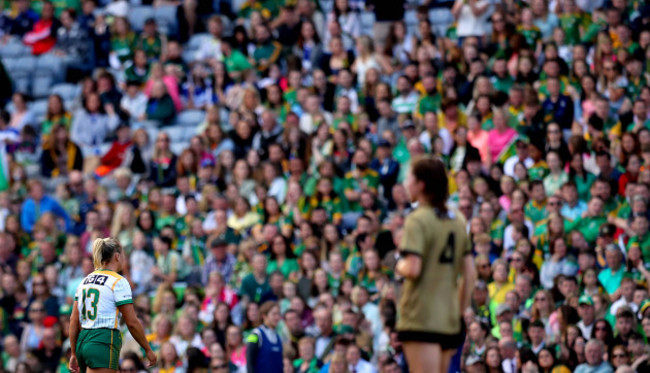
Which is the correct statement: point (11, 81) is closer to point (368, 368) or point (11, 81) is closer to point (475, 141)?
point (475, 141)

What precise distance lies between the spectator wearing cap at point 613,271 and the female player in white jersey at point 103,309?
21.1 feet

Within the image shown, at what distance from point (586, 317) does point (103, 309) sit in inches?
235

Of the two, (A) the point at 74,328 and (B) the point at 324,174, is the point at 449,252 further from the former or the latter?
(B) the point at 324,174

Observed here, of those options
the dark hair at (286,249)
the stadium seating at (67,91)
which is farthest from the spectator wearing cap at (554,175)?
the stadium seating at (67,91)

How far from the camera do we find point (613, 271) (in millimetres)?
14008

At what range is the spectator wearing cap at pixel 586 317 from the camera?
43.8 feet

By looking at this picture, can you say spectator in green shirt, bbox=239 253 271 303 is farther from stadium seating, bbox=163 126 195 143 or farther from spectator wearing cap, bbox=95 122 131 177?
spectator wearing cap, bbox=95 122 131 177

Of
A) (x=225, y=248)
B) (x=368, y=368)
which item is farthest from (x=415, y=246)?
(x=225, y=248)

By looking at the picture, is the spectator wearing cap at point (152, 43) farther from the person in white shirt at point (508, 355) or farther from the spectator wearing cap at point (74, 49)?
the person in white shirt at point (508, 355)

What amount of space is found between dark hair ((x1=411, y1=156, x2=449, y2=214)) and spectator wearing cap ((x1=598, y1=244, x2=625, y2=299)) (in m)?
6.93

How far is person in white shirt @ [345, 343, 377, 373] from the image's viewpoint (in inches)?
534

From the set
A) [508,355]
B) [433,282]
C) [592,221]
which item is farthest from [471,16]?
[433,282]

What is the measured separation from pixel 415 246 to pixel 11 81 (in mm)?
15680

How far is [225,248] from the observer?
1642 centimetres
